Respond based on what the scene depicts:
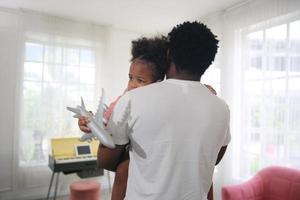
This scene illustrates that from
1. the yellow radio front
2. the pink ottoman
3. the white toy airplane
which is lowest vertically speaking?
the pink ottoman

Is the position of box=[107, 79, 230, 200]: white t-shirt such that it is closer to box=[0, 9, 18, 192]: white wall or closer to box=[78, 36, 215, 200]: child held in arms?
box=[78, 36, 215, 200]: child held in arms

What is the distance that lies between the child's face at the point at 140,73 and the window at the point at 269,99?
198 centimetres

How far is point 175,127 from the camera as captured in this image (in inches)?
32.4

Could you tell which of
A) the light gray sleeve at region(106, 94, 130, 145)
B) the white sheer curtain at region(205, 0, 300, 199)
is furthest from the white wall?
the light gray sleeve at region(106, 94, 130, 145)

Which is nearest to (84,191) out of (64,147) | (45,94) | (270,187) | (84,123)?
(64,147)

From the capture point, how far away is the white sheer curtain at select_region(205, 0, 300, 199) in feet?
8.55

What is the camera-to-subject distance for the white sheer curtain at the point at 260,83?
2.61m

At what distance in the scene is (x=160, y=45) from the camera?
107 cm

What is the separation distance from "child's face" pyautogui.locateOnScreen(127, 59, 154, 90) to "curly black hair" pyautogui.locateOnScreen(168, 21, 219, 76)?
221 millimetres

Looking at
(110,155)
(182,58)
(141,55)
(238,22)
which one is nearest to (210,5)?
(238,22)

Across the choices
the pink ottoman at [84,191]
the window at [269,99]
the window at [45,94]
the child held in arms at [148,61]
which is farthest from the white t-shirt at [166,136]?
the window at [45,94]

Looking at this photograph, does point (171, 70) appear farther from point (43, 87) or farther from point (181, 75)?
point (43, 87)

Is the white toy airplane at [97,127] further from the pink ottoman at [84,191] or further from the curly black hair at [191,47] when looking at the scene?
the pink ottoman at [84,191]

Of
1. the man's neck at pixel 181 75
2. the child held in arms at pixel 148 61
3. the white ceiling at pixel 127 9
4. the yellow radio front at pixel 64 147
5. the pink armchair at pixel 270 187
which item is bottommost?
the pink armchair at pixel 270 187
